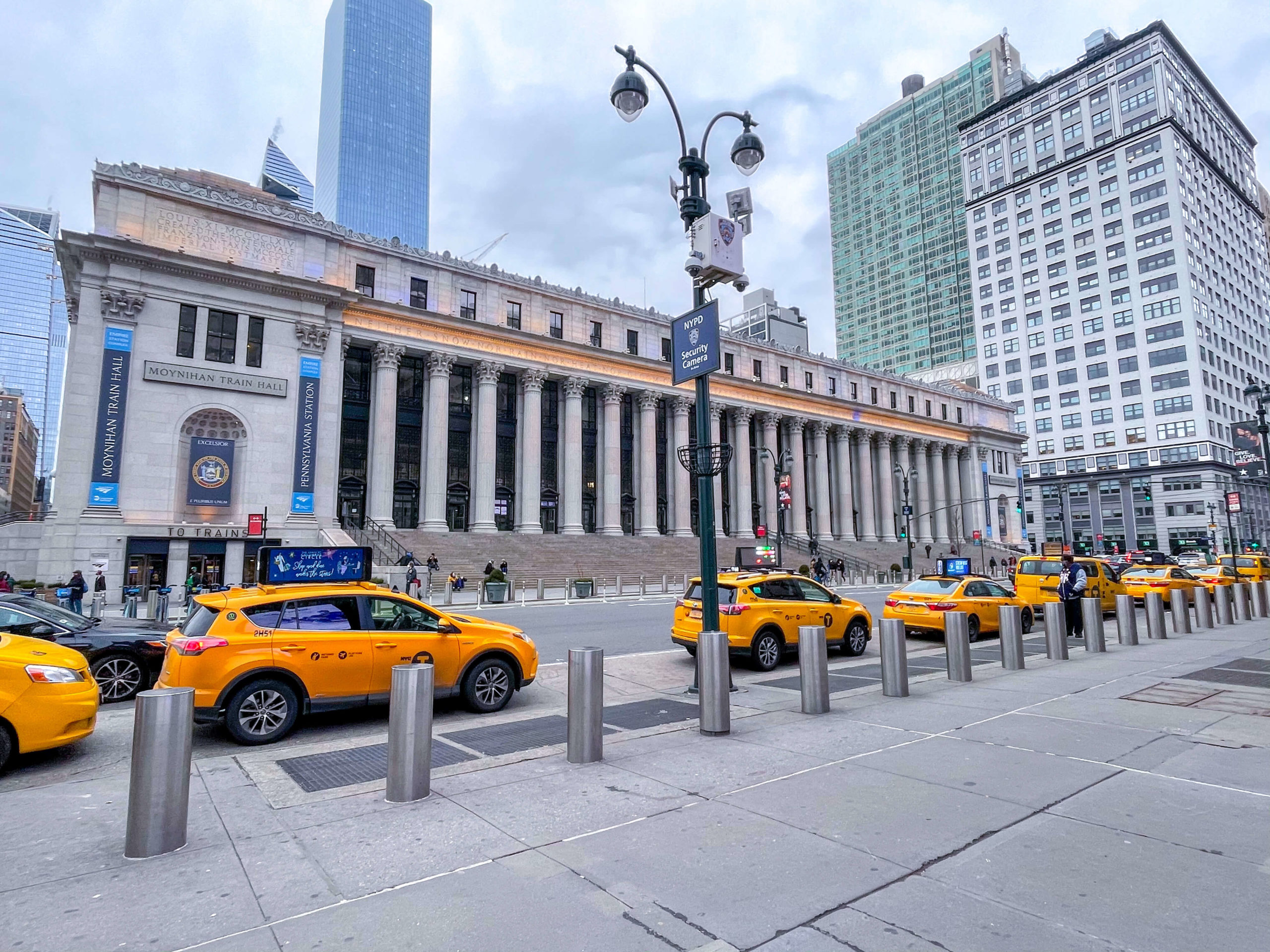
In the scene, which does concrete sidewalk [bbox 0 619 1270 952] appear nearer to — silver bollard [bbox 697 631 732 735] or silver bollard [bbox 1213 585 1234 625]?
silver bollard [bbox 697 631 732 735]

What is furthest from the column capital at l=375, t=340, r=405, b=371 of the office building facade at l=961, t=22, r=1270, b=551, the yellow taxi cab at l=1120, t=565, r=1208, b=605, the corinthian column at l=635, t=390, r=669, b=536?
the office building facade at l=961, t=22, r=1270, b=551

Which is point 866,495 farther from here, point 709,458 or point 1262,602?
point 709,458

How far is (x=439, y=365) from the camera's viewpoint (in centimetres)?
4266

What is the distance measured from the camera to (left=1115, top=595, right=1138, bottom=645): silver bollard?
14461mm

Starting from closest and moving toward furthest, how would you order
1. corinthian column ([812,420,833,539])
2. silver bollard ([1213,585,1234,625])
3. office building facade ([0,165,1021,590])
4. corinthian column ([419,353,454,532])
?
silver bollard ([1213,585,1234,625]) < office building facade ([0,165,1021,590]) < corinthian column ([419,353,454,532]) < corinthian column ([812,420,833,539])

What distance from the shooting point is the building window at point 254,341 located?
116 ft

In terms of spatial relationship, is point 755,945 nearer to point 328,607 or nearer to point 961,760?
point 961,760

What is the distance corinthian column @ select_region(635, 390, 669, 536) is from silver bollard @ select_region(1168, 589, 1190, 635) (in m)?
34.4

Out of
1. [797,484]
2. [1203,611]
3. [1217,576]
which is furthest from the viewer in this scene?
[797,484]

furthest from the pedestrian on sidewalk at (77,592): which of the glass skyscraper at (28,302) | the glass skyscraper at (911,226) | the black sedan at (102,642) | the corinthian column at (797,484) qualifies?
the glass skyscraper at (28,302)

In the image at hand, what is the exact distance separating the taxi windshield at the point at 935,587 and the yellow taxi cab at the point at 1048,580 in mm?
4319

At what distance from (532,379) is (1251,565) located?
3935 cm

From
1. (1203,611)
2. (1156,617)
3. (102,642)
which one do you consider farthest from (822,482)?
(102,642)

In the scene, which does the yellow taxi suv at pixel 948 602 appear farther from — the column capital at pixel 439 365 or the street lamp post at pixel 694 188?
the column capital at pixel 439 365
